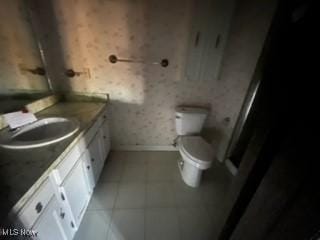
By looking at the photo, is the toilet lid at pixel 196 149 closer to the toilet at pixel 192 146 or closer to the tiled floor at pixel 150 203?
the toilet at pixel 192 146

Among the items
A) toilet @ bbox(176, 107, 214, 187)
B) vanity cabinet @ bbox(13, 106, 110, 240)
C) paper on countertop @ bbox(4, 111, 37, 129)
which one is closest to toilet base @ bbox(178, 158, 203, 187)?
toilet @ bbox(176, 107, 214, 187)

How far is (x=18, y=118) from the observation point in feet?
4.17

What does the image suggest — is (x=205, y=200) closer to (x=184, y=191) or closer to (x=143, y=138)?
(x=184, y=191)

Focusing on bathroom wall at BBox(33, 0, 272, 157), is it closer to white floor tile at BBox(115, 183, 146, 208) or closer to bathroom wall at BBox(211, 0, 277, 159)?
bathroom wall at BBox(211, 0, 277, 159)

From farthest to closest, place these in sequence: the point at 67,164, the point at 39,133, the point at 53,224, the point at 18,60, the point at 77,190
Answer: the point at 18,60 < the point at 39,133 < the point at 77,190 < the point at 67,164 < the point at 53,224

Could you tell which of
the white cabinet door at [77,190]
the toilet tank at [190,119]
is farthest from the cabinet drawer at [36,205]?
the toilet tank at [190,119]

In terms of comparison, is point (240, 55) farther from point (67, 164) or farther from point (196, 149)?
point (67, 164)

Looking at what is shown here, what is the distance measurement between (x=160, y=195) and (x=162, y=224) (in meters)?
0.29

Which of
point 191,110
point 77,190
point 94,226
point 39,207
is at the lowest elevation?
point 94,226

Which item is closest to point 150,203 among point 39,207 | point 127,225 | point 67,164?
point 127,225

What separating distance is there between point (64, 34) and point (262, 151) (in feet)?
6.38

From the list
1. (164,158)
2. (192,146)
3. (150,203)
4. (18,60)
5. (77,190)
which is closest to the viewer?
(77,190)

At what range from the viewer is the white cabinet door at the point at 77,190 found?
3.66 feet

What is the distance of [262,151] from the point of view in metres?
0.59
